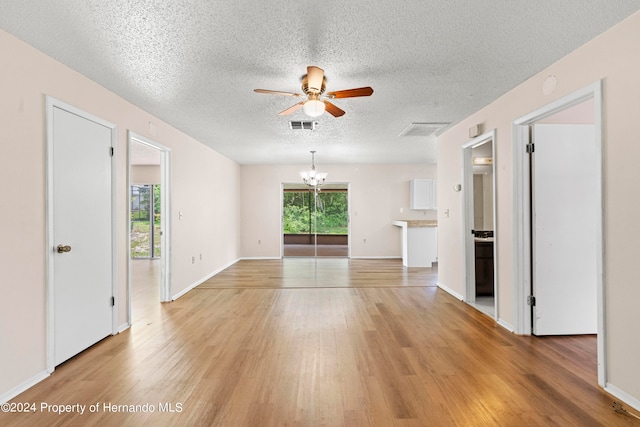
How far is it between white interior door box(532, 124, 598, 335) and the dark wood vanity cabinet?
51.6 inches

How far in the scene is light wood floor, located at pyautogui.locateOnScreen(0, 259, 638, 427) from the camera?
6.00 feet

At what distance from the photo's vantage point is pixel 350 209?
8070 millimetres

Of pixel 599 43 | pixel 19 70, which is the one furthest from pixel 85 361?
pixel 599 43

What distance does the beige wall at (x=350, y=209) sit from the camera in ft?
26.4

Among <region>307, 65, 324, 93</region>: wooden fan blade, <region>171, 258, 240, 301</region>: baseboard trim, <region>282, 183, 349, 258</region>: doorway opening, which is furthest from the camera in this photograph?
<region>282, 183, 349, 258</region>: doorway opening

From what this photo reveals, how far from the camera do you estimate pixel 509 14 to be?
1.88 m

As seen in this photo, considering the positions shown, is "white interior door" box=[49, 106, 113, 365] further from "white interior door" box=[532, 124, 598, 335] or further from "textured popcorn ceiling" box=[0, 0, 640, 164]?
"white interior door" box=[532, 124, 598, 335]

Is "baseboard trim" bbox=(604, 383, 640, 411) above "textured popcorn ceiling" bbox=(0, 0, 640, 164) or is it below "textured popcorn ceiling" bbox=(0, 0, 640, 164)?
below

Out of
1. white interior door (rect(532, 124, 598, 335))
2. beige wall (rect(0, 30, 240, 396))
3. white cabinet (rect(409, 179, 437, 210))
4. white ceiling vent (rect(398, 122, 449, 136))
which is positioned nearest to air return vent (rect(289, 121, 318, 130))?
white ceiling vent (rect(398, 122, 449, 136))

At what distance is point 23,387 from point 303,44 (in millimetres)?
3079

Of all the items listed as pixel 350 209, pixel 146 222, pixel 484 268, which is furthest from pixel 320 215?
pixel 484 268

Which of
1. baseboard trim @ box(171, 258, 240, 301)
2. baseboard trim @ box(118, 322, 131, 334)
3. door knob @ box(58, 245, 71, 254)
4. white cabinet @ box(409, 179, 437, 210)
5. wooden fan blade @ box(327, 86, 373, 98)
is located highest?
wooden fan blade @ box(327, 86, 373, 98)

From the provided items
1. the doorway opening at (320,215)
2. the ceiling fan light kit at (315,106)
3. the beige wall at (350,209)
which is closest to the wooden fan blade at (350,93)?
the ceiling fan light kit at (315,106)

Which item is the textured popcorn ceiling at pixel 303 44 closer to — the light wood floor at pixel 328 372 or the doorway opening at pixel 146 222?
the light wood floor at pixel 328 372
